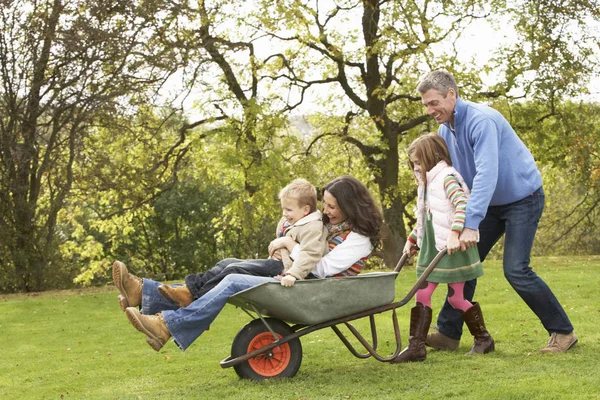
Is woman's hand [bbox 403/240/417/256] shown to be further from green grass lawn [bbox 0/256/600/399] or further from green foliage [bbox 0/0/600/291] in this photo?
green foliage [bbox 0/0/600/291]

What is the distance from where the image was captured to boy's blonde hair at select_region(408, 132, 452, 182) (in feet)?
14.2

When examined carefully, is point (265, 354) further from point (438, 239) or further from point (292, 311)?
point (438, 239)

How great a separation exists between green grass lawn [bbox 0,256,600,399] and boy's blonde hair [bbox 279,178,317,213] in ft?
3.00

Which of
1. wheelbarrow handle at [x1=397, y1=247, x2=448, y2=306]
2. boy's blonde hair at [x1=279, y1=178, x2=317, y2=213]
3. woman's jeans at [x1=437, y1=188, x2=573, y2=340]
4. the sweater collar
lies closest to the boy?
boy's blonde hair at [x1=279, y1=178, x2=317, y2=213]

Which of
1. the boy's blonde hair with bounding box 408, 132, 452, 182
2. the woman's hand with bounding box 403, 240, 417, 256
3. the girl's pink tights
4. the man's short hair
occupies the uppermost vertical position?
the man's short hair

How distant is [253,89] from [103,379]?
1008cm

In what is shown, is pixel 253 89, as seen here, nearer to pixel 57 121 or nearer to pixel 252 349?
pixel 57 121

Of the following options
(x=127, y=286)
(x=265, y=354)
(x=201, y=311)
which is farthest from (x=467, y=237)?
(x=127, y=286)

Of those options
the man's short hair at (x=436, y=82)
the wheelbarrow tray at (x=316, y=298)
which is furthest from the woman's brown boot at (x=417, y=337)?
the man's short hair at (x=436, y=82)

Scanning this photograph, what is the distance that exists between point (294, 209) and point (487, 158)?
1033 mm

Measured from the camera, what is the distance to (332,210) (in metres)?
4.21

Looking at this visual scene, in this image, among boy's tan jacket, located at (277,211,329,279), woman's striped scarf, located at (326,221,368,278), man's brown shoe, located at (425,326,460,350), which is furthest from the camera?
man's brown shoe, located at (425,326,460,350)

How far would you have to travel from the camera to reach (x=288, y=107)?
47.1 ft

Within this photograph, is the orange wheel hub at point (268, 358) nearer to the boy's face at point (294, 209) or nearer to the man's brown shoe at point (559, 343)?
the boy's face at point (294, 209)
